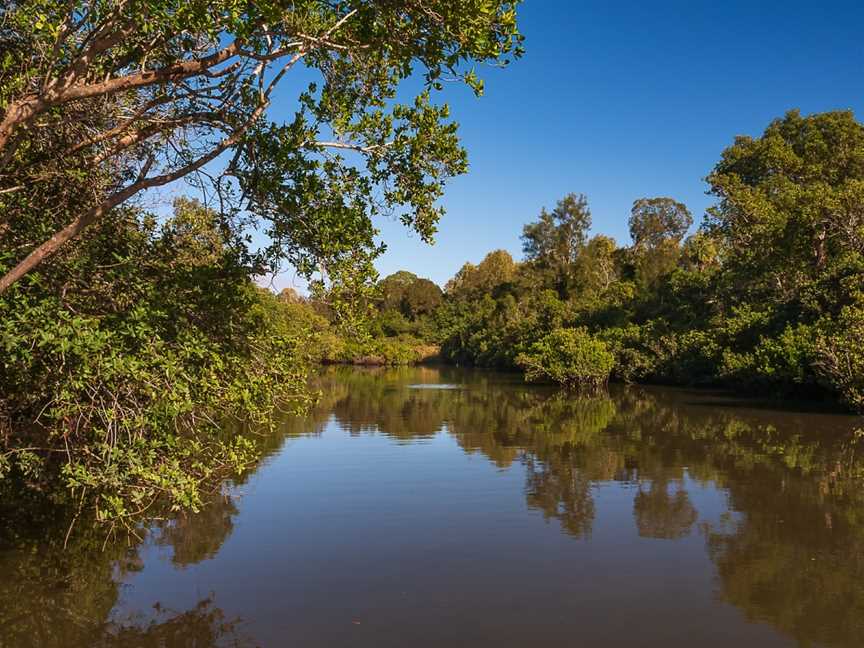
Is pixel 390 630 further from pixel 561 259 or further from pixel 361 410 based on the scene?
pixel 561 259

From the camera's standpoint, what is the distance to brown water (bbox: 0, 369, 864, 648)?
267 inches

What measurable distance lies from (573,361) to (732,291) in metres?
8.70

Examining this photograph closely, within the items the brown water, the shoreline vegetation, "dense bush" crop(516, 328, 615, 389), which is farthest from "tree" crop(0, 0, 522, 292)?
"dense bush" crop(516, 328, 615, 389)

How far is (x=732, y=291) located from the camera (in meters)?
34.2

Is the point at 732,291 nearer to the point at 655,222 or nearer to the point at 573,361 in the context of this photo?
the point at 573,361

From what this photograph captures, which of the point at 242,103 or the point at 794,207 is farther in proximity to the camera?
the point at 794,207

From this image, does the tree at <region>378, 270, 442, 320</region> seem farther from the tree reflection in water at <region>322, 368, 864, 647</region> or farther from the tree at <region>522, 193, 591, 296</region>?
the tree reflection in water at <region>322, 368, 864, 647</region>

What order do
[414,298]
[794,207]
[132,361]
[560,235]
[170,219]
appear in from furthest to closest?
[414,298], [560,235], [794,207], [170,219], [132,361]

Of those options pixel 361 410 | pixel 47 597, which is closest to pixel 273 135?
pixel 47 597

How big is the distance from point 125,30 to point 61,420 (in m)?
4.09

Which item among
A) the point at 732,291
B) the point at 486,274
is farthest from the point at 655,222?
the point at 732,291

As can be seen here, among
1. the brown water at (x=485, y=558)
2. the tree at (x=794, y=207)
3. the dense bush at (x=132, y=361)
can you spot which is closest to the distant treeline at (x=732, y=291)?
the tree at (x=794, y=207)

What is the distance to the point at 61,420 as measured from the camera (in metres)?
7.25

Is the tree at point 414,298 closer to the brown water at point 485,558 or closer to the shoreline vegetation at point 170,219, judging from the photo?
the brown water at point 485,558
